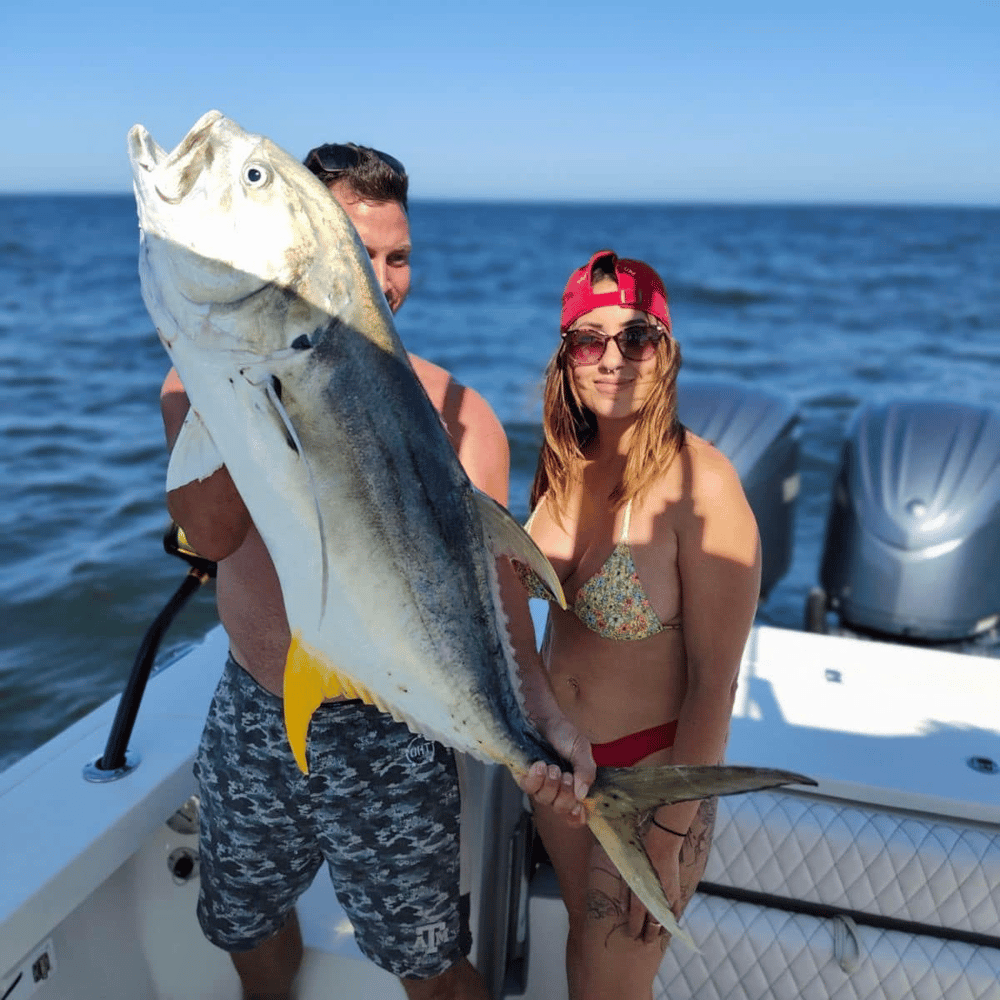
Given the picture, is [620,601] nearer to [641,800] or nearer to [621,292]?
[641,800]

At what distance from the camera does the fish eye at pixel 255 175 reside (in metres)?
1.35

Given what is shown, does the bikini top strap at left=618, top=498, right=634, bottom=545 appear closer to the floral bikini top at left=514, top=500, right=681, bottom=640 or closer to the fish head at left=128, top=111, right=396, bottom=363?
the floral bikini top at left=514, top=500, right=681, bottom=640

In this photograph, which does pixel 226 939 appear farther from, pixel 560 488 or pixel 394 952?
pixel 560 488

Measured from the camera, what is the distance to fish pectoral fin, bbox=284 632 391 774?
1603 millimetres

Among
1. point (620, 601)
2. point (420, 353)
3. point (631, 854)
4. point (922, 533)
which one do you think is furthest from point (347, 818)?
point (420, 353)

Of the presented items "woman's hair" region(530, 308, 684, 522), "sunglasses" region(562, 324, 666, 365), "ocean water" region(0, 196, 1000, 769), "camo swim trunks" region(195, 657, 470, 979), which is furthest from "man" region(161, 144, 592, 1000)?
"ocean water" region(0, 196, 1000, 769)

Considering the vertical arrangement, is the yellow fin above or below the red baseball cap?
below

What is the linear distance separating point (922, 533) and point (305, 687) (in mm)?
3935

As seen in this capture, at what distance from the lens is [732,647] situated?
1.92 metres

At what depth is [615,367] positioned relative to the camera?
6.73ft

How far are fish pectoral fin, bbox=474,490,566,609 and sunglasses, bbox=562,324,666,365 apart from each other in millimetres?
588

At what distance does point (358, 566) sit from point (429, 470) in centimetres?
20

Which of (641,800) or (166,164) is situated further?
(641,800)

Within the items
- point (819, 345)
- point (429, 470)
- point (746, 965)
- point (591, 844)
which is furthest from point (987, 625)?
point (819, 345)
